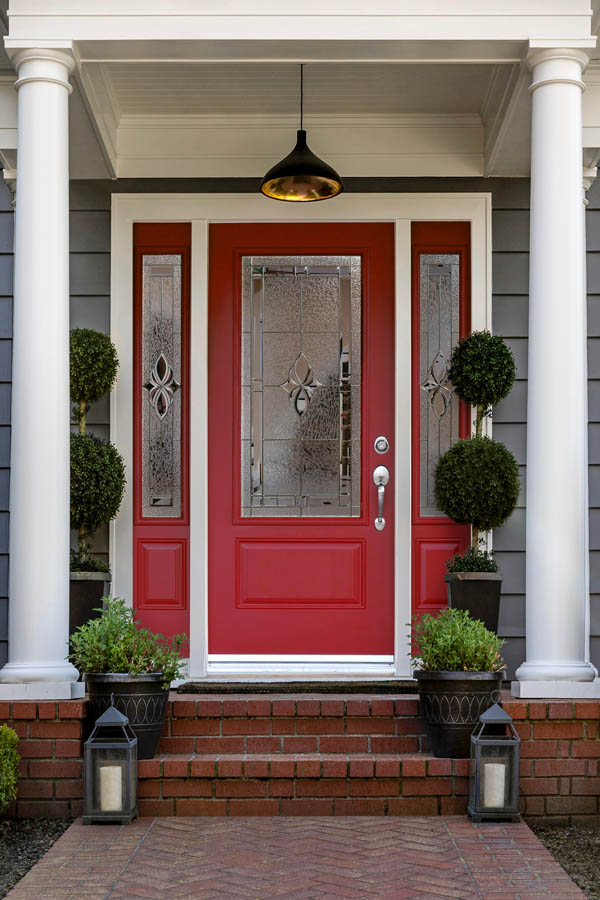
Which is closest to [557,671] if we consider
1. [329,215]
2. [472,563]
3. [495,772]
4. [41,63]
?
[495,772]

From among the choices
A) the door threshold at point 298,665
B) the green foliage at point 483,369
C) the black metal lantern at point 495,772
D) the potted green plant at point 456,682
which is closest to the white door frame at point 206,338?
the door threshold at point 298,665

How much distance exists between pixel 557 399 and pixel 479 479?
862 mm

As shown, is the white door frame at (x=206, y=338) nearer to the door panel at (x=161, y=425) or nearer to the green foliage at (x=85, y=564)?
the door panel at (x=161, y=425)

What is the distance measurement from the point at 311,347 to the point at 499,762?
2312mm

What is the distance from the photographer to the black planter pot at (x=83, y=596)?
4.72 m

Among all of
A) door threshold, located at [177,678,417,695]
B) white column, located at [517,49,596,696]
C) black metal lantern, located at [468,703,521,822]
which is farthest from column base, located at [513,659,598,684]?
door threshold, located at [177,678,417,695]

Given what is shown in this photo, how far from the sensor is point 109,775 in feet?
12.4

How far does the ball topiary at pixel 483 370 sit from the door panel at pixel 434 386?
14 cm

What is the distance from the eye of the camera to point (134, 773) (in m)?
3.81

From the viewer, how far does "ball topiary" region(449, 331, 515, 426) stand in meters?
5.06

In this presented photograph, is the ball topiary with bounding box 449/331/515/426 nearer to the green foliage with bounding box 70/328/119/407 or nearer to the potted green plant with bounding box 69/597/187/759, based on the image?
the green foliage with bounding box 70/328/119/407

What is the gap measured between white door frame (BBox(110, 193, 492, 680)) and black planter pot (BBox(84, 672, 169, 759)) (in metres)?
1.12

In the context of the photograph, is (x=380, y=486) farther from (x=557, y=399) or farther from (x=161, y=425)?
(x=557, y=399)

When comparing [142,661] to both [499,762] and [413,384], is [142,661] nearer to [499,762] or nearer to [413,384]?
[499,762]
